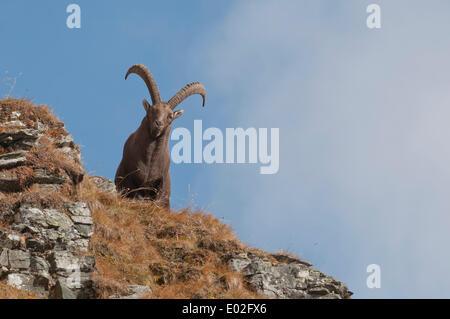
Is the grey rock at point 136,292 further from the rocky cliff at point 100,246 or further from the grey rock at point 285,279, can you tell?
the grey rock at point 285,279

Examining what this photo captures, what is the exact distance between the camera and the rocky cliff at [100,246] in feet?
37.2

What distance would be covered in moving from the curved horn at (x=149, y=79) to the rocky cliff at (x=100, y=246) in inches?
133

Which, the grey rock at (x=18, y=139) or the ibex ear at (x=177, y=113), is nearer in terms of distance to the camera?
the grey rock at (x=18, y=139)

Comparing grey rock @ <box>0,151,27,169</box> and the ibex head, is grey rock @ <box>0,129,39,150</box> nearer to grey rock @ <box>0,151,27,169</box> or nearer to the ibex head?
grey rock @ <box>0,151,27,169</box>

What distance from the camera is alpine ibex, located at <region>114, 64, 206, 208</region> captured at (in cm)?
1750

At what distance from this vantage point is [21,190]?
43.3ft

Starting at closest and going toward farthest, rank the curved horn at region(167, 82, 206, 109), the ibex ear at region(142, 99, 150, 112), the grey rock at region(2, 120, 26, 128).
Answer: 1. the grey rock at region(2, 120, 26, 128)
2. the ibex ear at region(142, 99, 150, 112)
3. the curved horn at region(167, 82, 206, 109)

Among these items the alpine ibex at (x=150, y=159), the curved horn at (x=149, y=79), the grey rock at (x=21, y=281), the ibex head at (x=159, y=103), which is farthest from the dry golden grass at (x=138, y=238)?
the curved horn at (x=149, y=79)

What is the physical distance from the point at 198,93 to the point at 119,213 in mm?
6294

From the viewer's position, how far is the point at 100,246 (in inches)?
496

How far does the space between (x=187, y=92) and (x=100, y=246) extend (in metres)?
7.42

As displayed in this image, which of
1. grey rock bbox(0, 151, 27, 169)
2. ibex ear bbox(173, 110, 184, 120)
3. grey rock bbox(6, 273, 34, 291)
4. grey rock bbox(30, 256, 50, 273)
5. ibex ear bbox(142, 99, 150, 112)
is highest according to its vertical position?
ibex ear bbox(142, 99, 150, 112)

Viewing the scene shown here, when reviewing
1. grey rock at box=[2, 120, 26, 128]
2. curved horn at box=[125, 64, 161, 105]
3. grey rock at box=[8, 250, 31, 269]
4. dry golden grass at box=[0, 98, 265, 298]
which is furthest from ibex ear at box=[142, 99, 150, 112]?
grey rock at box=[8, 250, 31, 269]

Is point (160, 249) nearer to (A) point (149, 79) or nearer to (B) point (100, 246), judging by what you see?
(B) point (100, 246)
